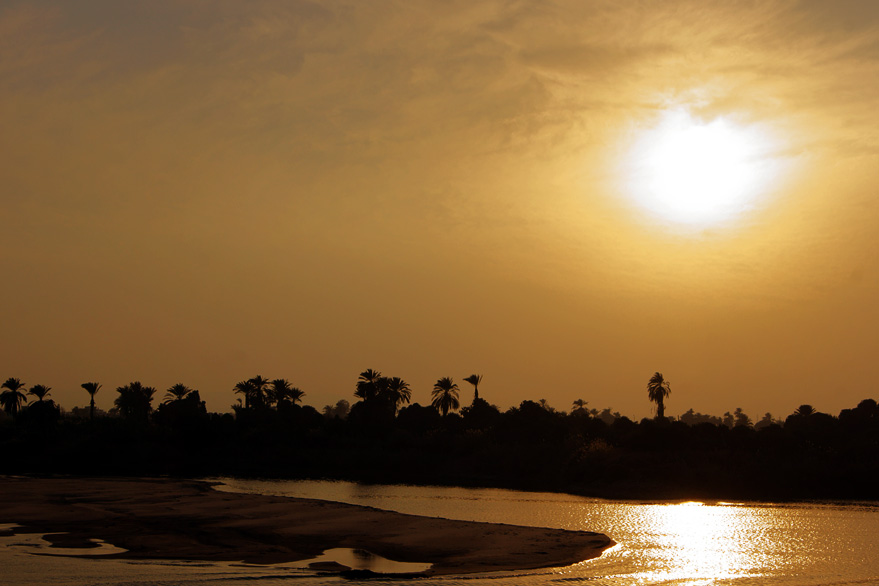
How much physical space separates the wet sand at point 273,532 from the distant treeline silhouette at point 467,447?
120 ft

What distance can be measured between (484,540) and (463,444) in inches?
2760

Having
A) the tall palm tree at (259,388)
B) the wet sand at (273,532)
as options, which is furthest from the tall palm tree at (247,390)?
the wet sand at (273,532)

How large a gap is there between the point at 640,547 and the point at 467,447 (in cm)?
6946

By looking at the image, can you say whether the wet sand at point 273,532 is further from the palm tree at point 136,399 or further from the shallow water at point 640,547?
the palm tree at point 136,399

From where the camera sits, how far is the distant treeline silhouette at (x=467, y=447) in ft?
289

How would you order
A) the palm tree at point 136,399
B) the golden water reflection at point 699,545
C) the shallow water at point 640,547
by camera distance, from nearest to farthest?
the shallow water at point 640,547
the golden water reflection at point 699,545
the palm tree at point 136,399

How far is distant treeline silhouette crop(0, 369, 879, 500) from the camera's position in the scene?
88.1 meters

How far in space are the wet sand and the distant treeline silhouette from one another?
120 ft

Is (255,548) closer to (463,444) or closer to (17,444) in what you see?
(463,444)

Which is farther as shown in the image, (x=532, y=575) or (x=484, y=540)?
(x=484, y=540)

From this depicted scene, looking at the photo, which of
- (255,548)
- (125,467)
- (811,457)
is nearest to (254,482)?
(125,467)

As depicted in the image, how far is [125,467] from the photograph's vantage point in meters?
108

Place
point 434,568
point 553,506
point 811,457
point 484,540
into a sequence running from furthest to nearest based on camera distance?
point 811,457
point 553,506
point 484,540
point 434,568

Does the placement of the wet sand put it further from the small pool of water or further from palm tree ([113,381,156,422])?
palm tree ([113,381,156,422])
